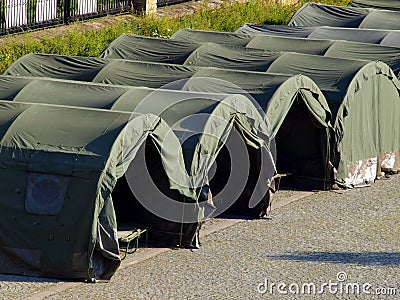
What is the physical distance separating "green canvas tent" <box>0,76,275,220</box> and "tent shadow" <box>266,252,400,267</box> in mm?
1584

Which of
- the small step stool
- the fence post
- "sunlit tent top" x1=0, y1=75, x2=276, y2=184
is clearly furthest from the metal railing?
the small step stool

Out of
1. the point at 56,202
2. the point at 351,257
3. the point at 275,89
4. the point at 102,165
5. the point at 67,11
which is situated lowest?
the point at 351,257

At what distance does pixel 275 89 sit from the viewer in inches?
671

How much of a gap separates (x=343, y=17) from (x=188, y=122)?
1573 centimetres

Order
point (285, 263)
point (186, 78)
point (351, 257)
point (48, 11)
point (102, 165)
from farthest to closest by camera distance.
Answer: point (48, 11)
point (186, 78)
point (351, 257)
point (285, 263)
point (102, 165)

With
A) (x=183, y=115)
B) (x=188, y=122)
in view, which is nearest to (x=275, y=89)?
(x=183, y=115)

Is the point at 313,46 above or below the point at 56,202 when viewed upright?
above

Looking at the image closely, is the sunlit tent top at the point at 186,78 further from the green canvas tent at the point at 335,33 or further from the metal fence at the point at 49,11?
the green canvas tent at the point at 335,33

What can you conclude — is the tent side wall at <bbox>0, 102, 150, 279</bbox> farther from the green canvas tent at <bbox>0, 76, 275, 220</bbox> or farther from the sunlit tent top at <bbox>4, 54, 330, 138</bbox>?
the sunlit tent top at <bbox>4, 54, 330, 138</bbox>

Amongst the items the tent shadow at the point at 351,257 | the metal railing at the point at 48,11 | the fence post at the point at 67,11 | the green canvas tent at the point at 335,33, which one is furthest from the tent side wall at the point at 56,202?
the green canvas tent at the point at 335,33

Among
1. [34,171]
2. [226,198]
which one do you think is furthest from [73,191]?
[226,198]

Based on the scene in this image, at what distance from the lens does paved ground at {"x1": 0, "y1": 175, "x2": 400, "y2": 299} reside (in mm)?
12305

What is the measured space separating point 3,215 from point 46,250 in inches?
32.2

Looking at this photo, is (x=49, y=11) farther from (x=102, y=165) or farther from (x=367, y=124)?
(x=102, y=165)
